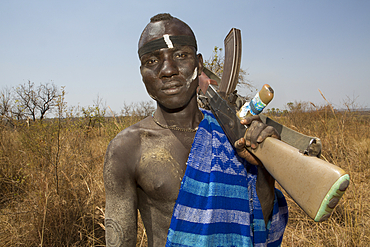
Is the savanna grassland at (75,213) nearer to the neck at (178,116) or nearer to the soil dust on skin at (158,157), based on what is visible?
the soil dust on skin at (158,157)

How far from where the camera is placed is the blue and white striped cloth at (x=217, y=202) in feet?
4.30

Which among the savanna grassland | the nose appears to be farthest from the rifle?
the savanna grassland

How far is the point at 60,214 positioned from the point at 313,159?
3.22 meters

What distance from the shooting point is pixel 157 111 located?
1.68 meters

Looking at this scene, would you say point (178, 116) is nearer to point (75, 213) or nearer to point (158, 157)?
point (158, 157)

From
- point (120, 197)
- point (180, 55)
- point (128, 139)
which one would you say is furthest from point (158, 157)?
point (180, 55)

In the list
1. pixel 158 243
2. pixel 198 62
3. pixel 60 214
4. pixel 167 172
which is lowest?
pixel 60 214

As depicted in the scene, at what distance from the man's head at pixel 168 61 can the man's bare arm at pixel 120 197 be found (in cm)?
47

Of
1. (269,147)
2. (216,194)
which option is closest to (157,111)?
(216,194)

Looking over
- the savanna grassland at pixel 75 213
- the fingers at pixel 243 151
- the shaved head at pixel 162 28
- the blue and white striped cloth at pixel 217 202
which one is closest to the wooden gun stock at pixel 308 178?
the fingers at pixel 243 151

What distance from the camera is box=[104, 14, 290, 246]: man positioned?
1.37 meters

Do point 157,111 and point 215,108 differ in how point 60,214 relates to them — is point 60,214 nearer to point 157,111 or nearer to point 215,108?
point 157,111

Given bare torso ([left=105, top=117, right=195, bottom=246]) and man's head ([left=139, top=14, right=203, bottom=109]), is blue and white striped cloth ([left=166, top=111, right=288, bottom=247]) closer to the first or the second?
bare torso ([left=105, top=117, right=195, bottom=246])

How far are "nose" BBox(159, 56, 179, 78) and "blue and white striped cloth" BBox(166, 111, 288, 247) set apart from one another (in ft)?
1.49
